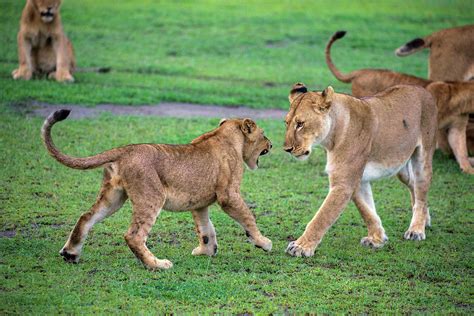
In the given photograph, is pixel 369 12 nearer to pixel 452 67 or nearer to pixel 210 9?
pixel 210 9

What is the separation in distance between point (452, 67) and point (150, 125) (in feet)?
13.0

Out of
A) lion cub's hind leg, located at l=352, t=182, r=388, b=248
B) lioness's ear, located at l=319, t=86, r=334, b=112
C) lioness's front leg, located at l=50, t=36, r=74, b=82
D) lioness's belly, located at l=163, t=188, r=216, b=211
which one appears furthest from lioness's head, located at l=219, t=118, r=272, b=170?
lioness's front leg, located at l=50, t=36, r=74, b=82

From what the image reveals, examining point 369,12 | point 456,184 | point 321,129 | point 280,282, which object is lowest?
point 369,12

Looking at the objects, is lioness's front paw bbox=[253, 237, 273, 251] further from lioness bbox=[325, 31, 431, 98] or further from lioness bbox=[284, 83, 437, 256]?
lioness bbox=[325, 31, 431, 98]

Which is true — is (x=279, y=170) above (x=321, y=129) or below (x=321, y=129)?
below

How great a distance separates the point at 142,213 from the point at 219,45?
1141cm

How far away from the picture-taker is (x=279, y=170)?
33.5ft

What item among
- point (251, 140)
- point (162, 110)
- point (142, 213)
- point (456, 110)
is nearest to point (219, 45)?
point (162, 110)

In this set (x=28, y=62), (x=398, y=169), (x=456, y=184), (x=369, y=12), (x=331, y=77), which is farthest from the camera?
(x=369, y=12)

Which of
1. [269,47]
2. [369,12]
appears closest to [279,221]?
[269,47]

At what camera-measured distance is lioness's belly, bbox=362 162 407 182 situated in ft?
25.0

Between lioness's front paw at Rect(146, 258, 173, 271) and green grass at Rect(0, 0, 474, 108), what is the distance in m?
6.09

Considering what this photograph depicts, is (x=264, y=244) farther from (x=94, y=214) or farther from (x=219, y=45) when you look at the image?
(x=219, y=45)

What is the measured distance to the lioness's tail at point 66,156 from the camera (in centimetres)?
622
